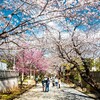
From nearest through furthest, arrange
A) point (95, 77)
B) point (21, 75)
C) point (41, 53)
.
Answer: point (95, 77) → point (21, 75) → point (41, 53)

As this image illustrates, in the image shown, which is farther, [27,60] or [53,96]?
[27,60]

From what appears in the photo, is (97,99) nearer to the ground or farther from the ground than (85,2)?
nearer to the ground

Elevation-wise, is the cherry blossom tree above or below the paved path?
above

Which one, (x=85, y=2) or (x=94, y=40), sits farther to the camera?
(x=94, y=40)

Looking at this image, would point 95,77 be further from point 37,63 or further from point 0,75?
point 37,63

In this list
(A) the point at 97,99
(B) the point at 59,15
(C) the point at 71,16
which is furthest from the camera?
(A) the point at 97,99

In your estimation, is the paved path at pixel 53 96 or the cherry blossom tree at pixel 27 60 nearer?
the paved path at pixel 53 96

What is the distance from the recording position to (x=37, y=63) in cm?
5009

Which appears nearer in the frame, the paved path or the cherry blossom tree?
the paved path

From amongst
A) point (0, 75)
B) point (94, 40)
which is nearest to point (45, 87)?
point (0, 75)

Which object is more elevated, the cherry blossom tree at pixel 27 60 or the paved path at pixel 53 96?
the cherry blossom tree at pixel 27 60

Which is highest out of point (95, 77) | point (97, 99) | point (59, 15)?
point (59, 15)

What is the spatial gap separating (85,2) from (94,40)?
46.2 ft

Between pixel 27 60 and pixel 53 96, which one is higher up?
pixel 27 60
